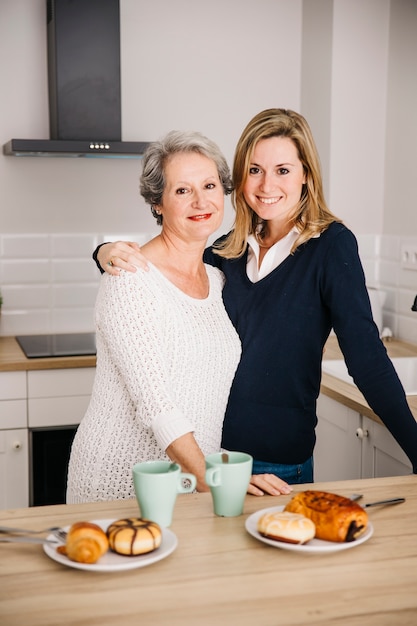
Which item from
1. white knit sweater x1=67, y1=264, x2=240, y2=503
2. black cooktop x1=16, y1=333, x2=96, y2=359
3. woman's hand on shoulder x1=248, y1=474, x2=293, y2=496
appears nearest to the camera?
woman's hand on shoulder x1=248, y1=474, x2=293, y2=496

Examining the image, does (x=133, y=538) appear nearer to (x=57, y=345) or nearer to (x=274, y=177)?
(x=274, y=177)

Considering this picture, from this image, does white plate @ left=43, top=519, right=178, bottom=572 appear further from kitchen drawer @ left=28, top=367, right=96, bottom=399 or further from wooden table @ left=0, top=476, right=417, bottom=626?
kitchen drawer @ left=28, top=367, right=96, bottom=399

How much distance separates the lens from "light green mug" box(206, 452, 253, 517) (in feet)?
3.85

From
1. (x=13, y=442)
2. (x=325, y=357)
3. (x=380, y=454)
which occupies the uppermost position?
(x=325, y=357)

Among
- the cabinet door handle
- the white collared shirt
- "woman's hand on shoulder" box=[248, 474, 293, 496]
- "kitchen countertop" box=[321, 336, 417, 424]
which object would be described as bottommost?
the cabinet door handle

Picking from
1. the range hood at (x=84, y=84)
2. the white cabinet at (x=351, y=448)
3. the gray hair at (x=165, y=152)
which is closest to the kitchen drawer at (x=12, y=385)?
the range hood at (x=84, y=84)

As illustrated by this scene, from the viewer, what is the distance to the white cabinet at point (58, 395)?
2.85 meters

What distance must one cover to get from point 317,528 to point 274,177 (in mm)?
985

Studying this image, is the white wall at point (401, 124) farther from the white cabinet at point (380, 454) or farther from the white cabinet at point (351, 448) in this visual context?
the white cabinet at point (380, 454)

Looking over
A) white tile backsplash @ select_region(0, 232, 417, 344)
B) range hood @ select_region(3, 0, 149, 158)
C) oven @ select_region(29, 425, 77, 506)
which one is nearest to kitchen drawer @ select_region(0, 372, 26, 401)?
oven @ select_region(29, 425, 77, 506)

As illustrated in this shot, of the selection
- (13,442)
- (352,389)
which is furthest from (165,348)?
(13,442)

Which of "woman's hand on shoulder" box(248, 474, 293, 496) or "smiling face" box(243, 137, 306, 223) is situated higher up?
"smiling face" box(243, 137, 306, 223)

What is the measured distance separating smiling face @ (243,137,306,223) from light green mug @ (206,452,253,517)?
0.82 metres

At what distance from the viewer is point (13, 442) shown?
286 centimetres
